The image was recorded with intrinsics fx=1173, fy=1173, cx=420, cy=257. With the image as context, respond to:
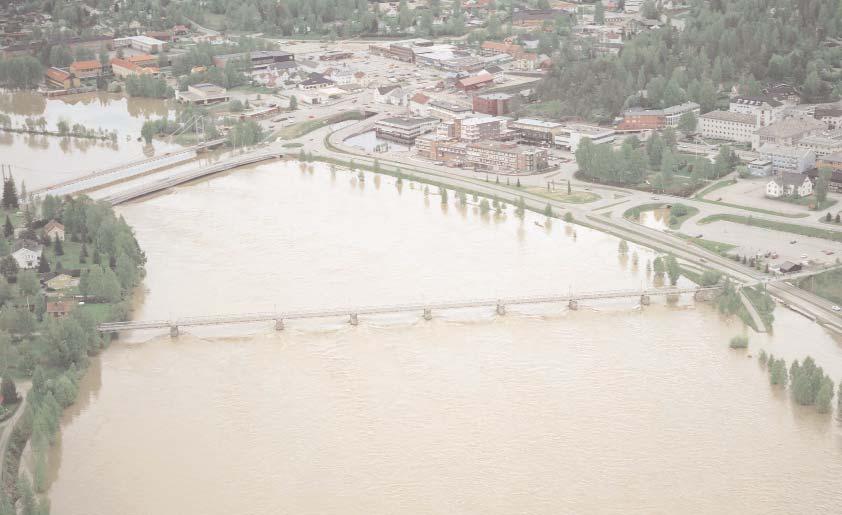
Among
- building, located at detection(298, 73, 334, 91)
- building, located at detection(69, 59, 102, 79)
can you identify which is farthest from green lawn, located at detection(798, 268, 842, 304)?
building, located at detection(69, 59, 102, 79)

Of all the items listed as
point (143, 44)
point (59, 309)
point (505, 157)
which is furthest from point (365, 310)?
point (143, 44)

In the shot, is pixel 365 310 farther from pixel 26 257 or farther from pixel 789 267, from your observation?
pixel 789 267

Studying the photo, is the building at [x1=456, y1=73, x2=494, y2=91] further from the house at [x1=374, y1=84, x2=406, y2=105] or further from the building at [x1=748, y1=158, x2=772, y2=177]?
the building at [x1=748, y1=158, x2=772, y2=177]

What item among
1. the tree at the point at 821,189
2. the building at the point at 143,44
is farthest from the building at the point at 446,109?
the building at the point at 143,44

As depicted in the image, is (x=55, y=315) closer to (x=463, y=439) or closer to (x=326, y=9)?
(x=463, y=439)

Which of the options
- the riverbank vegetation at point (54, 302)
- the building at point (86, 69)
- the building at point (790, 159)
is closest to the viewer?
the riverbank vegetation at point (54, 302)

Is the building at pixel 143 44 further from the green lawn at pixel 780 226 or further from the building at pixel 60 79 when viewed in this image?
the green lawn at pixel 780 226
